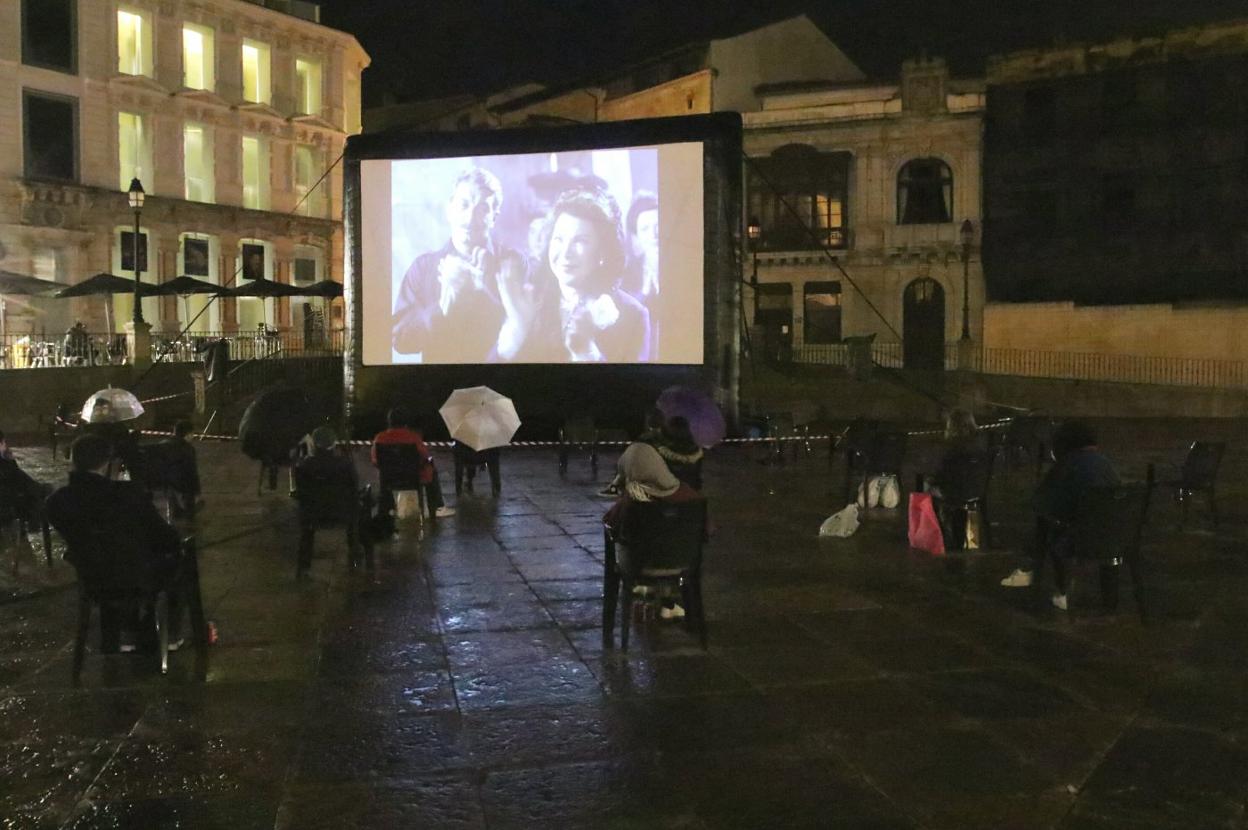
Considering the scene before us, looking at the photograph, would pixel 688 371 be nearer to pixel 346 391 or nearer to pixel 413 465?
pixel 346 391

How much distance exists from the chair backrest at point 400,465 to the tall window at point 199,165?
2941 cm

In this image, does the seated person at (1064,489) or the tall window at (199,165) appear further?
the tall window at (199,165)

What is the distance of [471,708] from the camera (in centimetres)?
513

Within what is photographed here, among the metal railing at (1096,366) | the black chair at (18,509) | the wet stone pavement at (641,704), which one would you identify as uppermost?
the metal railing at (1096,366)

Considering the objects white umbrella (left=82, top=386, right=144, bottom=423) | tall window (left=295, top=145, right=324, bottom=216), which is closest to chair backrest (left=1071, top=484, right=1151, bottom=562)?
white umbrella (left=82, top=386, right=144, bottom=423)

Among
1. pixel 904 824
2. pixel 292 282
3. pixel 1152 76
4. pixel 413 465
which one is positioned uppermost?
→ pixel 1152 76

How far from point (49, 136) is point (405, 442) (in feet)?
91.6

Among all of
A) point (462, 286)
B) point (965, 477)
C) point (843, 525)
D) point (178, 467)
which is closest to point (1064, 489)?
point (965, 477)

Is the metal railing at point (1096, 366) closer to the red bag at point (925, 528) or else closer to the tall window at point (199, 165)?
the red bag at point (925, 528)

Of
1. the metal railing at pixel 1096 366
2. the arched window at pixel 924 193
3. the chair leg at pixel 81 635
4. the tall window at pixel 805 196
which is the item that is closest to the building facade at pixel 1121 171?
the arched window at pixel 924 193

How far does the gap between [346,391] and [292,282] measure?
74.4 ft

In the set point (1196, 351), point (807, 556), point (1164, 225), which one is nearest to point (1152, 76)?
point (1164, 225)

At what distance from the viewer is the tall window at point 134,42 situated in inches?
1328

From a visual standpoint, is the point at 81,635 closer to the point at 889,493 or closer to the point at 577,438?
the point at 889,493
